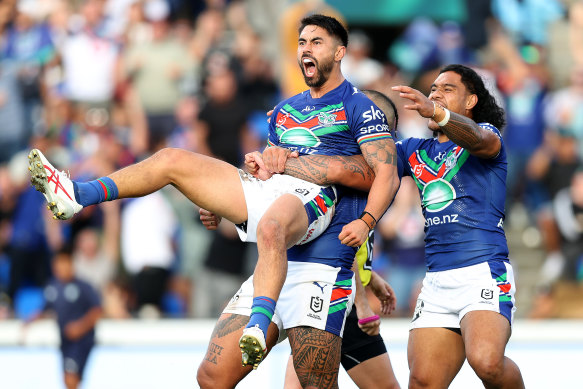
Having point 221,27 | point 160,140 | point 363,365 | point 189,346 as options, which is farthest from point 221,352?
point 221,27

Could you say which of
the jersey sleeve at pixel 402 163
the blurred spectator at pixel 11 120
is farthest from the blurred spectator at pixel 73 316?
the jersey sleeve at pixel 402 163

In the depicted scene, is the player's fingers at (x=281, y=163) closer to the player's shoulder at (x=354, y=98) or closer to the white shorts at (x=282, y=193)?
the white shorts at (x=282, y=193)

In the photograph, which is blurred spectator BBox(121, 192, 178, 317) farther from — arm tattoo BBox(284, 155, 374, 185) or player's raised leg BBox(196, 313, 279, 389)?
arm tattoo BBox(284, 155, 374, 185)

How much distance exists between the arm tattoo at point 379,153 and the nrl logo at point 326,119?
0.29 meters

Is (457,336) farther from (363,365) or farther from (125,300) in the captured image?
(125,300)

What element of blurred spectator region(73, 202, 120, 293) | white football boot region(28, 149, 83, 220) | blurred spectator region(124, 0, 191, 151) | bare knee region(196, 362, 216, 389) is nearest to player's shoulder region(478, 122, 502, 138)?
bare knee region(196, 362, 216, 389)

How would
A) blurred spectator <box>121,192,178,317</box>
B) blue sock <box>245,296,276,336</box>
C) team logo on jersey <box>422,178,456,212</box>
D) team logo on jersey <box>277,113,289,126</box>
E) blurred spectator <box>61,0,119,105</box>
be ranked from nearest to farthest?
blue sock <box>245,296,276,336</box>
team logo on jersey <box>422,178,456,212</box>
team logo on jersey <box>277,113,289,126</box>
blurred spectator <box>121,192,178,317</box>
blurred spectator <box>61,0,119,105</box>

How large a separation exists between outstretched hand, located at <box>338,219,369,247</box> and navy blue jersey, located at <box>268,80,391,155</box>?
60 cm

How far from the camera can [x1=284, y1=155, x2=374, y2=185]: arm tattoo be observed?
20.0ft

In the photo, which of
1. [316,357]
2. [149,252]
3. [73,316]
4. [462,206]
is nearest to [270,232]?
[316,357]

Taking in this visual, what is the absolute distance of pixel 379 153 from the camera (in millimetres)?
6039

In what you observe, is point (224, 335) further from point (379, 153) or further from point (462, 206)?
point (462, 206)

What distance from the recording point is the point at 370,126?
6.11 meters

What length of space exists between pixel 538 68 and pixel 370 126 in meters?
8.39
